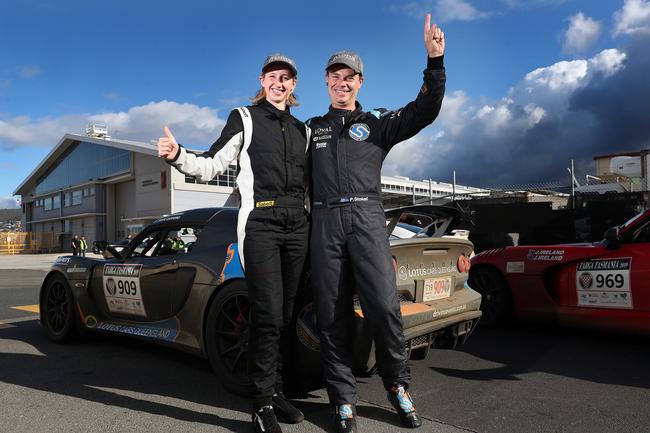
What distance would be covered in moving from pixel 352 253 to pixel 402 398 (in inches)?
32.2

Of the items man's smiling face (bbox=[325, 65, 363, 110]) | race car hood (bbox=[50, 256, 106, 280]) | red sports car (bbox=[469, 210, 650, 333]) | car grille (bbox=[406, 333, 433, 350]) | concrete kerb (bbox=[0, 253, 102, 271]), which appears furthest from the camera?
concrete kerb (bbox=[0, 253, 102, 271])

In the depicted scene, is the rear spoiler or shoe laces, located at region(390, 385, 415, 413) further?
the rear spoiler

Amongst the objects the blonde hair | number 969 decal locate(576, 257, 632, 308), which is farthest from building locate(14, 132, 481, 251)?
the blonde hair

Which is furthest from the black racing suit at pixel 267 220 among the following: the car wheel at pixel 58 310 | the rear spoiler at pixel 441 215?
the car wheel at pixel 58 310

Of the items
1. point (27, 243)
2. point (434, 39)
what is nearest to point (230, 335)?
point (434, 39)

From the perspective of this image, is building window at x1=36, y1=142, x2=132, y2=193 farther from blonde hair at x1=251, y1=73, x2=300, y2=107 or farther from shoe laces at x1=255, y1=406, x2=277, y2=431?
shoe laces at x1=255, y1=406, x2=277, y2=431

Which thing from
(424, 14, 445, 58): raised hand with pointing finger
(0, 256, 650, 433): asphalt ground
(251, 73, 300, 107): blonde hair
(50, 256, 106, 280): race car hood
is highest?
(424, 14, 445, 58): raised hand with pointing finger

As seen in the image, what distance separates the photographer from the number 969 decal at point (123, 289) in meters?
4.12

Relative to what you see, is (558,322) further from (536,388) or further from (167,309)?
(167,309)

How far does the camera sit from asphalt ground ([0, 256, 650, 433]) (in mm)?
2844

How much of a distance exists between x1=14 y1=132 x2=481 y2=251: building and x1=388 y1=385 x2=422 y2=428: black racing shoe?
908 inches

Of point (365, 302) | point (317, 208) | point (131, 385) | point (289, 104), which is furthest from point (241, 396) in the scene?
point (289, 104)

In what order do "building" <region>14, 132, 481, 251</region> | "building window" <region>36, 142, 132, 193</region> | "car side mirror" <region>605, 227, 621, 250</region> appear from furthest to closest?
"building window" <region>36, 142, 132, 193</region> → "building" <region>14, 132, 481, 251</region> → "car side mirror" <region>605, 227, 621, 250</region>

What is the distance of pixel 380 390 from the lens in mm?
3412
